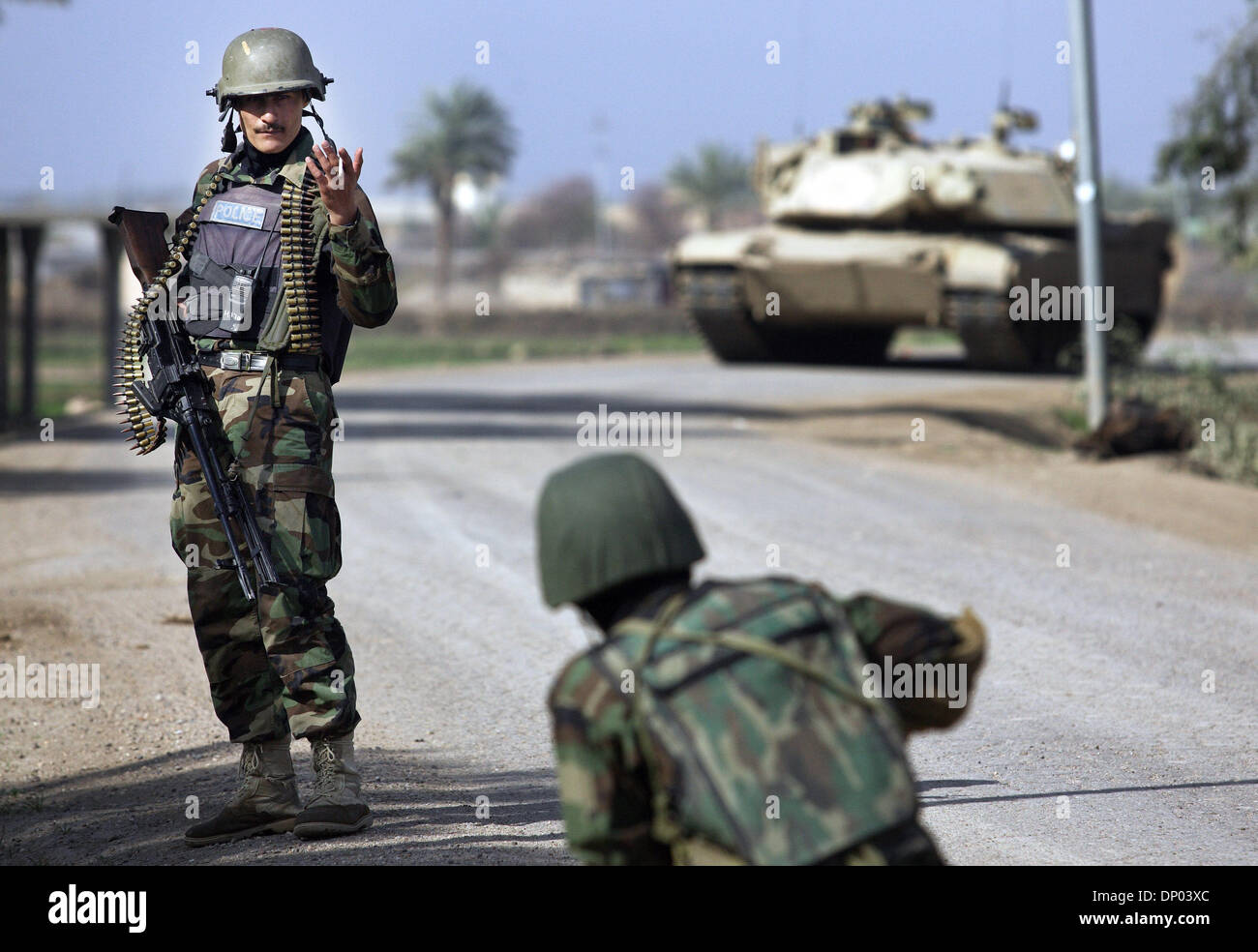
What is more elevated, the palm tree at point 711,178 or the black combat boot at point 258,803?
the palm tree at point 711,178

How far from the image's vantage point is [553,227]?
379 ft

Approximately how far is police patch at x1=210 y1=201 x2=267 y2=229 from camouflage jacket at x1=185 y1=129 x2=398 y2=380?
9 cm

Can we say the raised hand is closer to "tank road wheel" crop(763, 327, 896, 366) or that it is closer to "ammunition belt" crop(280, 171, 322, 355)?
"ammunition belt" crop(280, 171, 322, 355)

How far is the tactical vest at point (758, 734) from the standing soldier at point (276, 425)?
2165 millimetres

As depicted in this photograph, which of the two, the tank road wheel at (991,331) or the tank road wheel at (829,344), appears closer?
the tank road wheel at (991,331)

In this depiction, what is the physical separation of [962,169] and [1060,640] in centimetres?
1491

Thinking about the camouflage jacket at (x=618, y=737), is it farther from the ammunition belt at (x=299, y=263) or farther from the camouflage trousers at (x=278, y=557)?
the ammunition belt at (x=299, y=263)

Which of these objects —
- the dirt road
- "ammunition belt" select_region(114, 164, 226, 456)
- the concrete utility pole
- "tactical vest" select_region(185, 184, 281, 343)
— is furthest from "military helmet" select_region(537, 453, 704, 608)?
the concrete utility pole

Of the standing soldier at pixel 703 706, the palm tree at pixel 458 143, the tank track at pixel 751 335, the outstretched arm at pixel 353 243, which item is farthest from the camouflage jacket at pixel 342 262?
the palm tree at pixel 458 143

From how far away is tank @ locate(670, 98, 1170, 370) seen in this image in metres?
20.3

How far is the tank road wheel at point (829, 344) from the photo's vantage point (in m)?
24.8

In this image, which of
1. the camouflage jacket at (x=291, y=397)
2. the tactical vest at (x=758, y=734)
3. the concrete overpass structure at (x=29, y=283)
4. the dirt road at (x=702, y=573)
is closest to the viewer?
the tactical vest at (x=758, y=734)

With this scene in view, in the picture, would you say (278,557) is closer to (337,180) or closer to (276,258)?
(276,258)

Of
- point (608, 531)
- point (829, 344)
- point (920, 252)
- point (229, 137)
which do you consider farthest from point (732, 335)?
point (608, 531)
